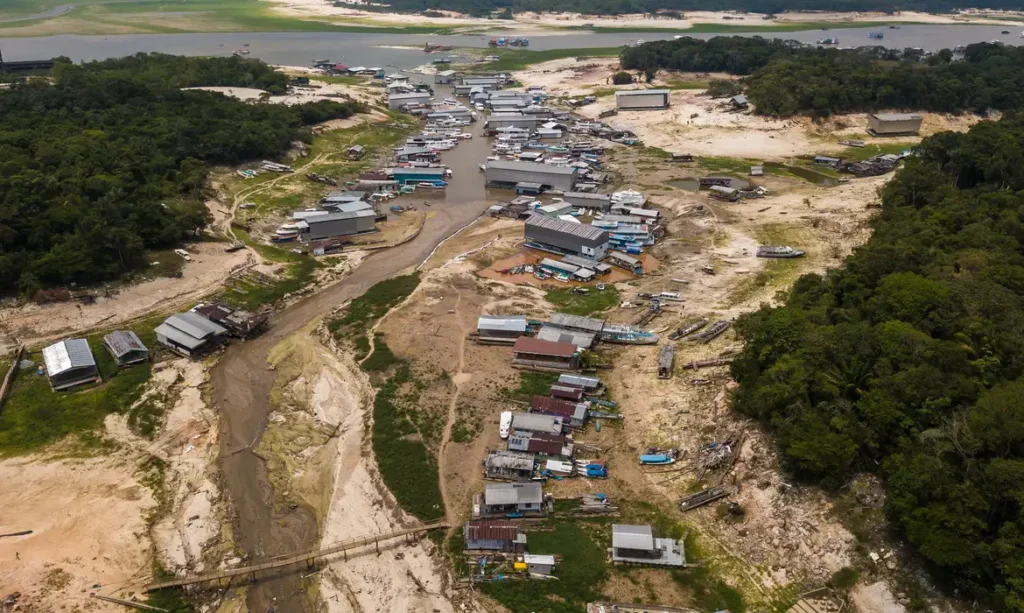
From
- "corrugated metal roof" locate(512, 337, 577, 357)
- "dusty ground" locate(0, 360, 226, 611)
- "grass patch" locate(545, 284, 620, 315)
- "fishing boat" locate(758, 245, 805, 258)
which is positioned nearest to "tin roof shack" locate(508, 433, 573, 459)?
"corrugated metal roof" locate(512, 337, 577, 357)

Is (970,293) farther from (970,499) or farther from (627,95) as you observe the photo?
(627,95)

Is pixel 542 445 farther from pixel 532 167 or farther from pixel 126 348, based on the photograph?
pixel 532 167

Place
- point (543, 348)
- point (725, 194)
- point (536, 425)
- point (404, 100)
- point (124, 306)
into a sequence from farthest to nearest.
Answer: point (404, 100)
point (725, 194)
point (124, 306)
point (543, 348)
point (536, 425)

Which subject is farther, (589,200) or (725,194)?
(725,194)

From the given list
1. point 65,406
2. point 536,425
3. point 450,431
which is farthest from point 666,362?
point 65,406

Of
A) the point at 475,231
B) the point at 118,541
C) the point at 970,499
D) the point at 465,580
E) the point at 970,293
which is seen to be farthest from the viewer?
the point at 475,231

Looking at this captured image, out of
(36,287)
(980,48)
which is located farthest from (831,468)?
(980,48)

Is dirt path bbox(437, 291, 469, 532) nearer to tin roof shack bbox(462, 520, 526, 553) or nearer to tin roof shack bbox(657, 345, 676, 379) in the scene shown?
tin roof shack bbox(462, 520, 526, 553)

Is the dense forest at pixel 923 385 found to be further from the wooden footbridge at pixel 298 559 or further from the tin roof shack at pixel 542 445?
the wooden footbridge at pixel 298 559
